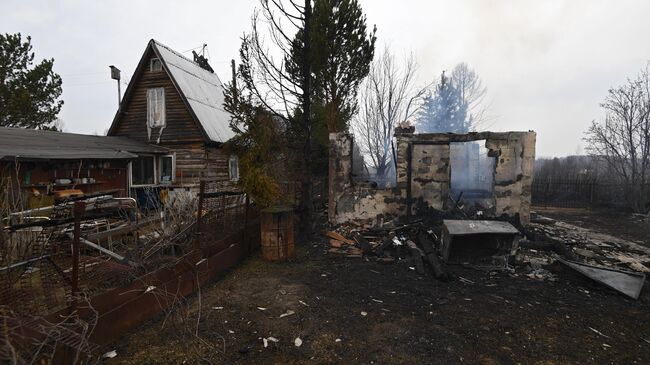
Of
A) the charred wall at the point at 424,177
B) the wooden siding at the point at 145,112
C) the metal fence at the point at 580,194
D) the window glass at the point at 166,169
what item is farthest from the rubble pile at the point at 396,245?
the metal fence at the point at 580,194

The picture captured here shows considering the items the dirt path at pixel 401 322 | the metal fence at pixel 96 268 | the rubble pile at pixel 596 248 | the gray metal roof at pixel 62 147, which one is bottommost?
the dirt path at pixel 401 322

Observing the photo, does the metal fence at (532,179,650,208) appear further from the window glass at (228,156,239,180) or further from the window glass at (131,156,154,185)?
the window glass at (131,156,154,185)

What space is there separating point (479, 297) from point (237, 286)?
4.07 m

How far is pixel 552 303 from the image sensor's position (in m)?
4.90

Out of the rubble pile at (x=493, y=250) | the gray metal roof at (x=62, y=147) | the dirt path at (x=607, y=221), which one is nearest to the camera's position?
the rubble pile at (x=493, y=250)

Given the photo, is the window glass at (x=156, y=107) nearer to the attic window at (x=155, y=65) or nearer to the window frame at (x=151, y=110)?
the window frame at (x=151, y=110)

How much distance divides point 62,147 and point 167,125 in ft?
14.6

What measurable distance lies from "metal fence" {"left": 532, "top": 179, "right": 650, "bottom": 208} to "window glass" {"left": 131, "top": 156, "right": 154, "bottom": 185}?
63.4ft

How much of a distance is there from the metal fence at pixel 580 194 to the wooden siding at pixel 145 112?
17.5 metres

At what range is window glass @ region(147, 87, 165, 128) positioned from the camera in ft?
45.9

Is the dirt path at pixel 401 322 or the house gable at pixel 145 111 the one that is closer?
the dirt path at pixel 401 322

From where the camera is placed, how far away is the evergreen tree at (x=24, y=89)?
13.6m

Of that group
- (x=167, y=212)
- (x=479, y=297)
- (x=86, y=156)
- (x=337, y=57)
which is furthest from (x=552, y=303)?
(x=86, y=156)

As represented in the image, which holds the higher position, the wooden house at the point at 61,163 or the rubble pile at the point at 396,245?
the wooden house at the point at 61,163
